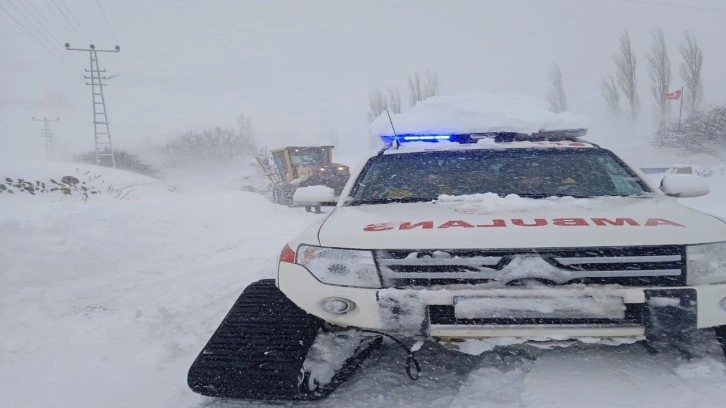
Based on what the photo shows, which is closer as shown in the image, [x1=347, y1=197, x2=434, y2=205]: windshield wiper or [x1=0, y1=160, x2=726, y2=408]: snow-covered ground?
[x1=0, y1=160, x2=726, y2=408]: snow-covered ground

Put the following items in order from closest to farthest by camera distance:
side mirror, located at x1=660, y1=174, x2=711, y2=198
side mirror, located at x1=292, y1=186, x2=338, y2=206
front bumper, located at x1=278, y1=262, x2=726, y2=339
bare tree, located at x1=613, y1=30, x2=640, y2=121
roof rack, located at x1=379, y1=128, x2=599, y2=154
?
1. front bumper, located at x1=278, y1=262, x2=726, y2=339
2. side mirror, located at x1=660, y1=174, x2=711, y2=198
3. side mirror, located at x1=292, y1=186, x2=338, y2=206
4. roof rack, located at x1=379, y1=128, x2=599, y2=154
5. bare tree, located at x1=613, y1=30, x2=640, y2=121

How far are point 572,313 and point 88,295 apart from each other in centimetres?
418

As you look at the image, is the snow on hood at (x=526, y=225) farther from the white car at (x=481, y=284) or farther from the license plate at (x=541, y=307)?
the license plate at (x=541, y=307)

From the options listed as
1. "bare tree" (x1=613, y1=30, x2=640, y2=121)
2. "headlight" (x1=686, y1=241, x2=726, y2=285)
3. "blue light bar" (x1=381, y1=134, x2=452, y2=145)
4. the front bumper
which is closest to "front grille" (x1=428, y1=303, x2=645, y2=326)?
the front bumper

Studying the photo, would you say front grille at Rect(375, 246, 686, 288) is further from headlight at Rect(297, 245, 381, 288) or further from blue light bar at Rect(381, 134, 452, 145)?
blue light bar at Rect(381, 134, 452, 145)

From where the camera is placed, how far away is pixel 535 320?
1962 millimetres

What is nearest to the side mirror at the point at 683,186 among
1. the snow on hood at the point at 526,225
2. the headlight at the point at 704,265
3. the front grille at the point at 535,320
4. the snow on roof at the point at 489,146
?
the snow on hood at the point at 526,225

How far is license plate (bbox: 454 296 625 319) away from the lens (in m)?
1.90

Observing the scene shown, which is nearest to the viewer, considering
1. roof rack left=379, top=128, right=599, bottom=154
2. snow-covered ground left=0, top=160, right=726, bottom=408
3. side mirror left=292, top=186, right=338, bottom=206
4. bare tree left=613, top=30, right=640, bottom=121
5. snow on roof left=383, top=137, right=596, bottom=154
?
snow-covered ground left=0, top=160, right=726, bottom=408

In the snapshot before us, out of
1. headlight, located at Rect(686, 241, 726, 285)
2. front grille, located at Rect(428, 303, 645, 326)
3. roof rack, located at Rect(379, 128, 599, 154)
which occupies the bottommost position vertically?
front grille, located at Rect(428, 303, 645, 326)

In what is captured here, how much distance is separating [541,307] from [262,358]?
1175mm

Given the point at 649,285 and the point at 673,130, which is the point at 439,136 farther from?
the point at 673,130

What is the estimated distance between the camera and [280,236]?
8422mm

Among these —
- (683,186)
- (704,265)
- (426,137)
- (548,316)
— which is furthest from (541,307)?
(426,137)
